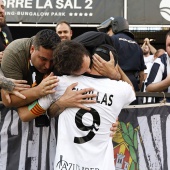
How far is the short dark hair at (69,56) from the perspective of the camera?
102 inches

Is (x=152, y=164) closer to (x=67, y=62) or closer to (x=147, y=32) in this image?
(x=67, y=62)

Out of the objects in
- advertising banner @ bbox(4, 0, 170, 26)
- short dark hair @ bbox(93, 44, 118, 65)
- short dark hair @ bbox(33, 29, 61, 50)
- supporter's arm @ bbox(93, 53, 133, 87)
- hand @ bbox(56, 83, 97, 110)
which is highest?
advertising banner @ bbox(4, 0, 170, 26)

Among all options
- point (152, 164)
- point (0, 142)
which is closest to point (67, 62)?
point (0, 142)

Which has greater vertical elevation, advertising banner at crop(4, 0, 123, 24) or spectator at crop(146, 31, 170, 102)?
advertising banner at crop(4, 0, 123, 24)

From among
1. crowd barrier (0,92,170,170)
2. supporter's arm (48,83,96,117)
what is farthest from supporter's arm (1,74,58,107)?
crowd barrier (0,92,170,170)

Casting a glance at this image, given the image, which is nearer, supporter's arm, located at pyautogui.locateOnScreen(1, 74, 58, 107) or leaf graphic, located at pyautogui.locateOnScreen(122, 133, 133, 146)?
supporter's arm, located at pyautogui.locateOnScreen(1, 74, 58, 107)

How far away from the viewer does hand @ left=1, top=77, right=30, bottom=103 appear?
2.92 meters

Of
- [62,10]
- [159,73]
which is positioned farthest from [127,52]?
[62,10]

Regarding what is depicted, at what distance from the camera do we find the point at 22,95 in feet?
9.59

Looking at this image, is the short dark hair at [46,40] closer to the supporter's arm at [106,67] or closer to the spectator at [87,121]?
the spectator at [87,121]

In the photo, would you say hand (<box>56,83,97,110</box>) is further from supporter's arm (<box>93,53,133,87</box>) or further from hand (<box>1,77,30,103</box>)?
hand (<box>1,77,30,103</box>)

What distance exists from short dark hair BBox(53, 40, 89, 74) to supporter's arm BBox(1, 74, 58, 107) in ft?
0.61

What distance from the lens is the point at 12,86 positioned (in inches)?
115

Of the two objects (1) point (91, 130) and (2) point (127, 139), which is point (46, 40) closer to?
(1) point (91, 130)
